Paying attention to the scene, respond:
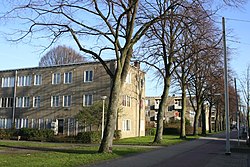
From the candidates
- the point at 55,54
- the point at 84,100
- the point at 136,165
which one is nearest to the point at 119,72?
the point at 136,165

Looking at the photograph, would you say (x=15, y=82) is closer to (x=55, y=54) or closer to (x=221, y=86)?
(x=55, y=54)

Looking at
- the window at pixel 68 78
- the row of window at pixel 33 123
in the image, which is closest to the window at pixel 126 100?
the row of window at pixel 33 123

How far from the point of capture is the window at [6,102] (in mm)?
47478

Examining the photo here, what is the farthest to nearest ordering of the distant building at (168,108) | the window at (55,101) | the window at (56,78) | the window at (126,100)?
the distant building at (168,108) < the window at (56,78) < the window at (55,101) < the window at (126,100)

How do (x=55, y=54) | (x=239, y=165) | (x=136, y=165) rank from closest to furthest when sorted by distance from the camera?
1. (x=136, y=165)
2. (x=239, y=165)
3. (x=55, y=54)

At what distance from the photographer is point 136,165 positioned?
14.1 m

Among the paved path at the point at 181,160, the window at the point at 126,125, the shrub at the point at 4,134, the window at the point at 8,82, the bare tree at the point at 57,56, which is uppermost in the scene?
the bare tree at the point at 57,56

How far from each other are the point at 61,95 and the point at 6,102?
1094 centimetres

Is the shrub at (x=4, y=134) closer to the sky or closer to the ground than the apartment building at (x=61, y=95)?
closer to the ground

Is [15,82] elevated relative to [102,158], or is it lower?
elevated

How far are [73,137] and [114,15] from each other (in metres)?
17.9

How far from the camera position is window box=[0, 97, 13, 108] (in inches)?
1869

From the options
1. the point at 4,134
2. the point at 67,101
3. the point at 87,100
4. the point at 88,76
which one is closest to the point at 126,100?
the point at 87,100

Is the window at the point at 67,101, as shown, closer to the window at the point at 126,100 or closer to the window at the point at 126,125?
the window at the point at 126,100
